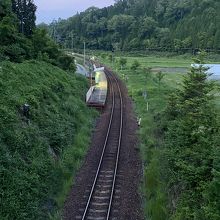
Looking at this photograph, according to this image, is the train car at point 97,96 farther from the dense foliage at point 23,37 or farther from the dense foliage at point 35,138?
the dense foliage at point 23,37

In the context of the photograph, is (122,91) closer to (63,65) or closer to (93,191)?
(63,65)

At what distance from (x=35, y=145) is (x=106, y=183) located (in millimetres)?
4468

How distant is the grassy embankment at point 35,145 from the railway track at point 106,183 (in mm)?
1432

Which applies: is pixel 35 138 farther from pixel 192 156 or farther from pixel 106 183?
pixel 192 156

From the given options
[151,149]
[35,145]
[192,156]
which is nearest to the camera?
[192,156]

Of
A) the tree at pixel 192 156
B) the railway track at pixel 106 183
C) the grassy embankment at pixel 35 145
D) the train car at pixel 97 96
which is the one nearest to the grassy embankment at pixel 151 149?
the tree at pixel 192 156

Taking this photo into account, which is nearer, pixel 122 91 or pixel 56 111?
pixel 56 111

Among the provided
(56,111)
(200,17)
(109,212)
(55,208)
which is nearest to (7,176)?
(55,208)

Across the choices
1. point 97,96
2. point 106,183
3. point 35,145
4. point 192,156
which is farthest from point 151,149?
point 97,96

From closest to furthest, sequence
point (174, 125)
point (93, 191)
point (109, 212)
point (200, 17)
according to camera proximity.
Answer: point (109, 212) → point (93, 191) → point (174, 125) → point (200, 17)

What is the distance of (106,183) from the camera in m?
23.5

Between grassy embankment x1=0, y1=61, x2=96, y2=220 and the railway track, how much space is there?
56.4 inches

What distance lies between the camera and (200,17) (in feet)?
610

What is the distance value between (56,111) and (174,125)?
1037 cm
